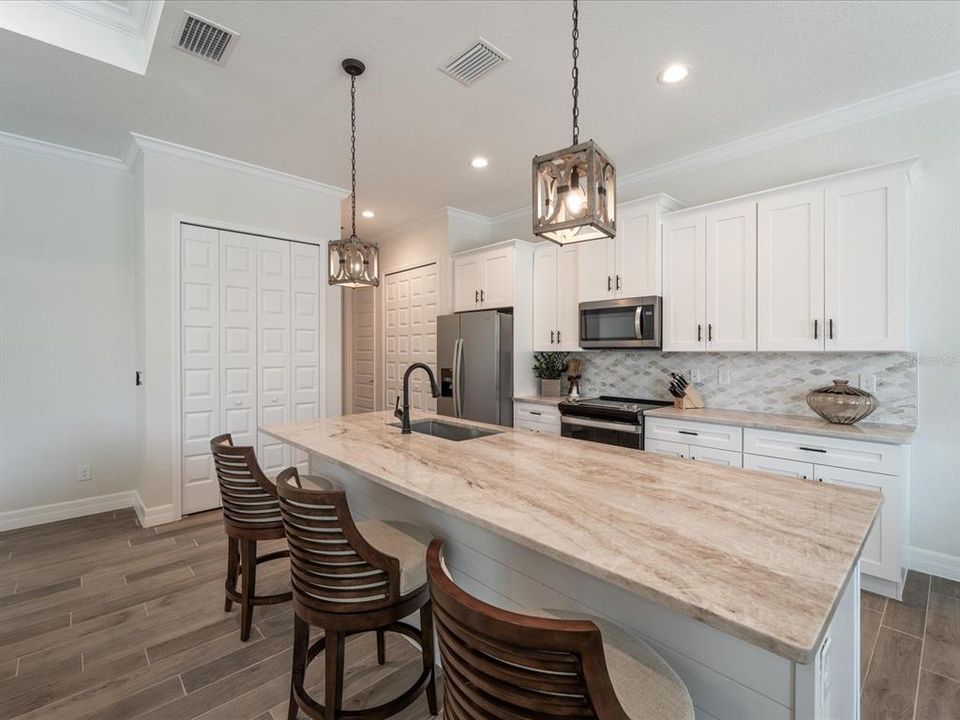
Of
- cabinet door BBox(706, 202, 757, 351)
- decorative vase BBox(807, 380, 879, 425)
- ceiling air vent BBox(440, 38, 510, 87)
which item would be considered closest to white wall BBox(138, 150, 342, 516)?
ceiling air vent BBox(440, 38, 510, 87)

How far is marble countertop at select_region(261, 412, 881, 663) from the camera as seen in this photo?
2.65 feet

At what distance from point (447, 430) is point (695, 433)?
1.78 meters

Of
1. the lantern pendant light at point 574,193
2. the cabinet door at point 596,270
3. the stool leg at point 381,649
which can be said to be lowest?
the stool leg at point 381,649

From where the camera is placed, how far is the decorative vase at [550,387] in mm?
4598

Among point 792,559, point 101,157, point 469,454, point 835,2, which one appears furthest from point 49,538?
point 835,2

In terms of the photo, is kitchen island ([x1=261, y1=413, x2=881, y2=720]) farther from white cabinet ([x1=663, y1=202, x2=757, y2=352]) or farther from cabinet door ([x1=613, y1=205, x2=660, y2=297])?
cabinet door ([x1=613, y1=205, x2=660, y2=297])

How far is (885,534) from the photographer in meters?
2.47

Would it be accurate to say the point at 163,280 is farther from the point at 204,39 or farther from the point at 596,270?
the point at 596,270

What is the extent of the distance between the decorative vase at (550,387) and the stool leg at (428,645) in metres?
3.18

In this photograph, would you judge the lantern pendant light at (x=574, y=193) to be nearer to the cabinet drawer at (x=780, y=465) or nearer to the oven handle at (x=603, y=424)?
the cabinet drawer at (x=780, y=465)

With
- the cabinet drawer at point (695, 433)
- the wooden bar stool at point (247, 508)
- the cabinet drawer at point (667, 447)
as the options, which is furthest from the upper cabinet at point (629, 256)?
the wooden bar stool at point (247, 508)

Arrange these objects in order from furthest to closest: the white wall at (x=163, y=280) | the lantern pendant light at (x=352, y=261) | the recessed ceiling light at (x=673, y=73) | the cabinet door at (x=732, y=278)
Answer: the white wall at (x=163, y=280)
the cabinet door at (x=732, y=278)
the lantern pendant light at (x=352, y=261)
the recessed ceiling light at (x=673, y=73)

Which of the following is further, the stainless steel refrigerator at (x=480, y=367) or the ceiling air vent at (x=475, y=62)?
the stainless steel refrigerator at (x=480, y=367)

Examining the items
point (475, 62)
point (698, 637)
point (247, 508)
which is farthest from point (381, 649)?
point (475, 62)
